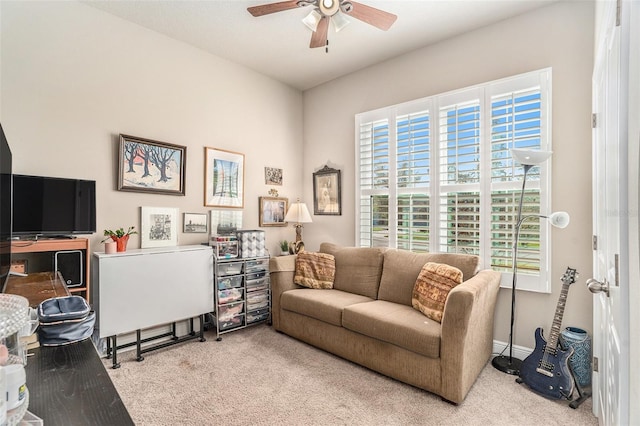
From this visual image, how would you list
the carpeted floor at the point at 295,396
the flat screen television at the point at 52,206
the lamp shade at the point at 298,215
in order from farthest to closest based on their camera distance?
the lamp shade at the point at 298,215, the flat screen television at the point at 52,206, the carpeted floor at the point at 295,396

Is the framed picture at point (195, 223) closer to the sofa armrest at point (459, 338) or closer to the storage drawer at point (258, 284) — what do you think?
the storage drawer at point (258, 284)

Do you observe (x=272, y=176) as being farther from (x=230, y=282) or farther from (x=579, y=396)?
(x=579, y=396)

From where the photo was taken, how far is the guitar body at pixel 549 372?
213cm

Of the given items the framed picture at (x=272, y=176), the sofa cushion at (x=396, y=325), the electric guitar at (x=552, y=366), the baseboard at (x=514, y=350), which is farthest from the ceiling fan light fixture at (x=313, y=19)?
the baseboard at (x=514, y=350)

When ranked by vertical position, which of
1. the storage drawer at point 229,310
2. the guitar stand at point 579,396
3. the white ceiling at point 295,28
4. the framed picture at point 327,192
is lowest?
the guitar stand at point 579,396

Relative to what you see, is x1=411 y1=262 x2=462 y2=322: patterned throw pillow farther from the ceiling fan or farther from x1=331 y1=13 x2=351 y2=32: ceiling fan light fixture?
x1=331 y1=13 x2=351 y2=32: ceiling fan light fixture

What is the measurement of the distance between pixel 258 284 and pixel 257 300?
18cm

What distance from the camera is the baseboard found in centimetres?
271

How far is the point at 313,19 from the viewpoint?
2.31m

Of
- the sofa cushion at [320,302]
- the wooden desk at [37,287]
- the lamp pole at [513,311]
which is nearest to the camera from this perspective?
the wooden desk at [37,287]

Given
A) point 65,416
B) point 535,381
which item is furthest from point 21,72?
point 535,381

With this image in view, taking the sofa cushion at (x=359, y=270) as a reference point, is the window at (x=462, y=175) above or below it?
above

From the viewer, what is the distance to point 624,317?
1.00 metres

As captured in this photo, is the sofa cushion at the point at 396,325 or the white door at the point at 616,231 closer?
the white door at the point at 616,231
